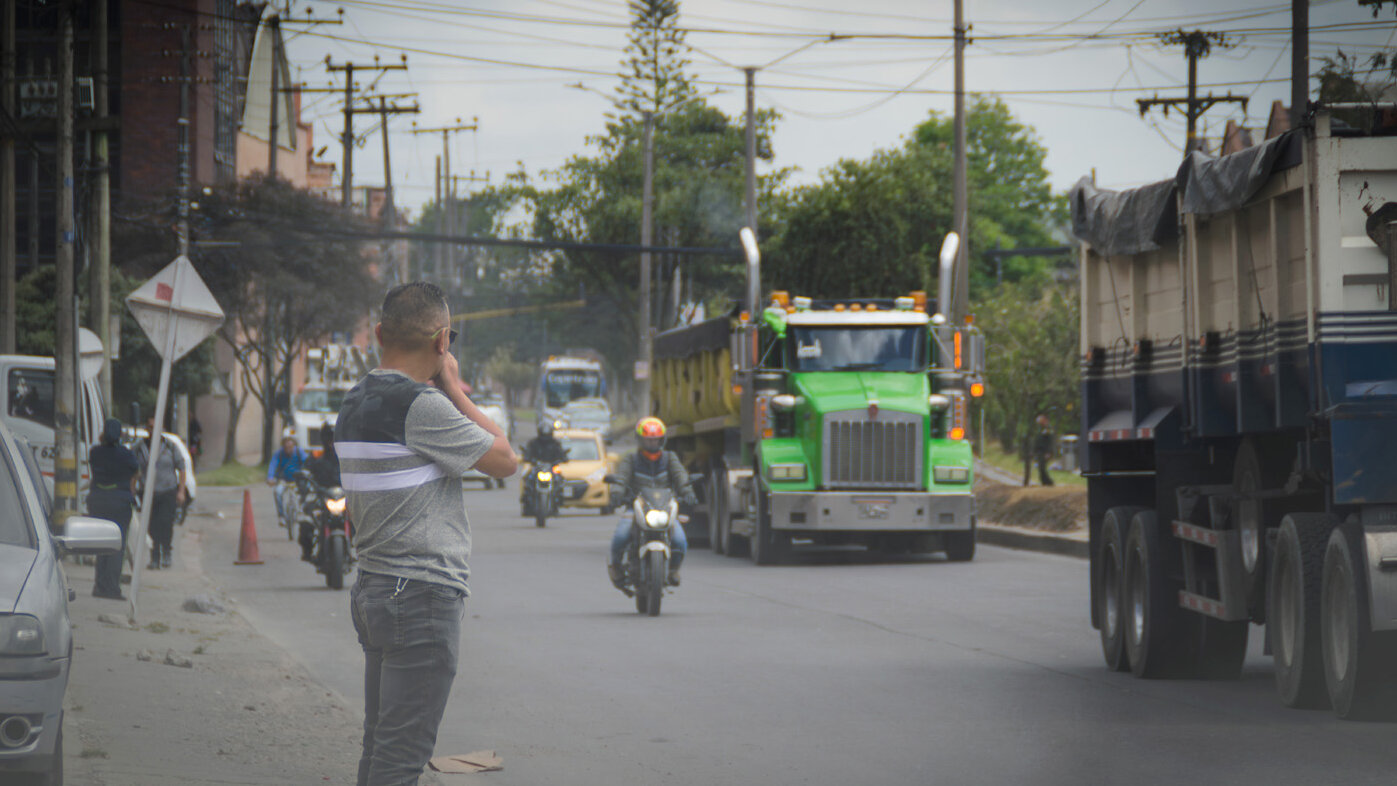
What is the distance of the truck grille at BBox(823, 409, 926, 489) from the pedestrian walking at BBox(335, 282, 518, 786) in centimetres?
1691

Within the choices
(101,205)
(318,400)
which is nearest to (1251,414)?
(101,205)

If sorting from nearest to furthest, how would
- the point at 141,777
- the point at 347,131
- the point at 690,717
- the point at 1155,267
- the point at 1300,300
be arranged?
the point at 141,777, the point at 1300,300, the point at 690,717, the point at 1155,267, the point at 347,131

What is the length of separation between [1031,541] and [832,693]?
573 inches

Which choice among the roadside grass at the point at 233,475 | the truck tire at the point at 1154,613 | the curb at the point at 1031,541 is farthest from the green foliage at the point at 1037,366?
the roadside grass at the point at 233,475

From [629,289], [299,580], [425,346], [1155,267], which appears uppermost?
[629,289]

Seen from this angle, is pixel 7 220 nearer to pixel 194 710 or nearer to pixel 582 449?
pixel 582 449

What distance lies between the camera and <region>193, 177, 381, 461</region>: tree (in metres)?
49.8

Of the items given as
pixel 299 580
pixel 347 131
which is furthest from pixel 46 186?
pixel 299 580

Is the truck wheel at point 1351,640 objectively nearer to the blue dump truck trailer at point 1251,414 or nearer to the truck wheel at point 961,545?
the blue dump truck trailer at point 1251,414

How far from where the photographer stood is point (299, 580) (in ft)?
68.1

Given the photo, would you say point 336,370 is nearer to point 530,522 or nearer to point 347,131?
point 347,131

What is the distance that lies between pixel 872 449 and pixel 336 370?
4697 cm

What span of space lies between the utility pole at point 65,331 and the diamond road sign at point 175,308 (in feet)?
22.4

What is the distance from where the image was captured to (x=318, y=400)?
5288 cm
